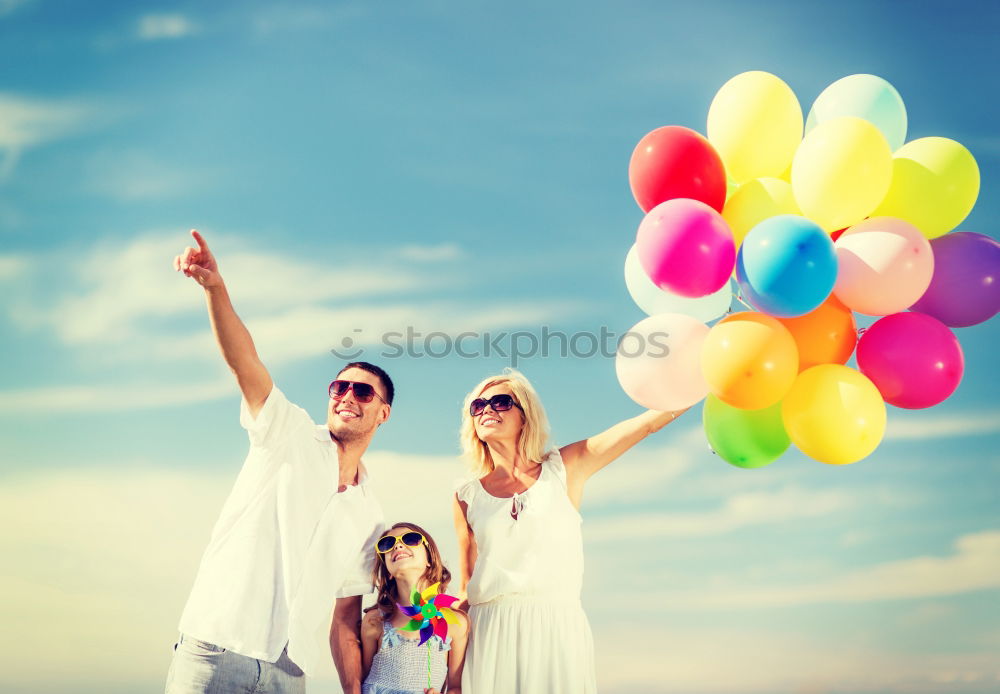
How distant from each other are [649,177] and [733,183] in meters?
0.52

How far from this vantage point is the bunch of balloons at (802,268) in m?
3.49

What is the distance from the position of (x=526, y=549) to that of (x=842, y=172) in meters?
2.12

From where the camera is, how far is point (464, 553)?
13.8ft

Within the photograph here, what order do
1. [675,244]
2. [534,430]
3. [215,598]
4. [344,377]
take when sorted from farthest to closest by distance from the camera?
1. [534,430]
2. [344,377]
3. [675,244]
4. [215,598]

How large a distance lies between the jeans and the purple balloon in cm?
312

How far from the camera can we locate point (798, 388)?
3.63 meters

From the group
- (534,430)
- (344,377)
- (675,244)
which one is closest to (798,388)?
(675,244)

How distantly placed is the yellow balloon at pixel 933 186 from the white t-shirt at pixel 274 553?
2.65 meters

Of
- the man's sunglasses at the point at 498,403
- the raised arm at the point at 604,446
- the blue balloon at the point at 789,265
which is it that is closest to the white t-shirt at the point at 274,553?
the man's sunglasses at the point at 498,403

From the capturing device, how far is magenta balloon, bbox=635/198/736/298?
3.49 metres

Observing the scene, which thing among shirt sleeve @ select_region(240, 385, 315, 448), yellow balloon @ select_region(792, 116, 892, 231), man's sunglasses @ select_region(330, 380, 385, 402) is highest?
yellow balloon @ select_region(792, 116, 892, 231)

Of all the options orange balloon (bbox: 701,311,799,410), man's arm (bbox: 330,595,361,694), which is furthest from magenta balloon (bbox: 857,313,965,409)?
man's arm (bbox: 330,595,361,694)

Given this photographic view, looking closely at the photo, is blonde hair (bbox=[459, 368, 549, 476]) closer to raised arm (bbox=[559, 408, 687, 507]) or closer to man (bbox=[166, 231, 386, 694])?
raised arm (bbox=[559, 408, 687, 507])

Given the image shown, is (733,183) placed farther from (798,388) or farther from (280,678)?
(280,678)
